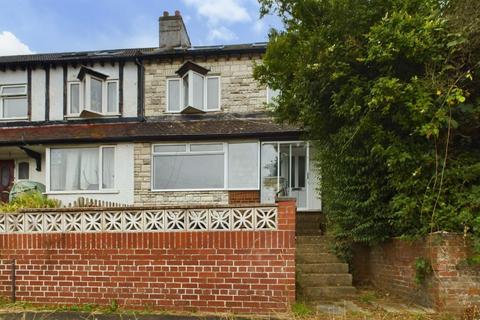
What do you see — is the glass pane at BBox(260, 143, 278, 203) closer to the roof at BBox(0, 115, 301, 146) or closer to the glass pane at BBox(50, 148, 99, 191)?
the roof at BBox(0, 115, 301, 146)

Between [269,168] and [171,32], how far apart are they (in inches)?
239

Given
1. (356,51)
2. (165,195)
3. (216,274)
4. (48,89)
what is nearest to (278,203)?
(216,274)

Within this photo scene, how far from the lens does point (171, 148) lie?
11.3 m

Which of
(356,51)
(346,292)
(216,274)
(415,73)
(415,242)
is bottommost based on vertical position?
(346,292)

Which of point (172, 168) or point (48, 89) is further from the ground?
point (48, 89)

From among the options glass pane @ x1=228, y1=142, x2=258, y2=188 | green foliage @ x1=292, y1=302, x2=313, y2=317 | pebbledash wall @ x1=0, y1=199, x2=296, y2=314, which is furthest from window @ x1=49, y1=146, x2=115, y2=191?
green foliage @ x1=292, y1=302, x2=313, y2=317

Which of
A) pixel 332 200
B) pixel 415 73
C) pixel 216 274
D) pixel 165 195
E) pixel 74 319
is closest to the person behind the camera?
pixel 74 319

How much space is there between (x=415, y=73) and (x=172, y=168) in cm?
752

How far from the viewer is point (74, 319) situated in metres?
4.99

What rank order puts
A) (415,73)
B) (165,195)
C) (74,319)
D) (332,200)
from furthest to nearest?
1. (165,195)
2. (332,200)
3. (415,73)
4. (74,319)

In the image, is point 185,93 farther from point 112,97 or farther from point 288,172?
point 288,172

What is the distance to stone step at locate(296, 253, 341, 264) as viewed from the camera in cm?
682

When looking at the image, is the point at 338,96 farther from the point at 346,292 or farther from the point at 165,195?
the point at 165,195

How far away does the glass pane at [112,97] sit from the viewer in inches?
479
